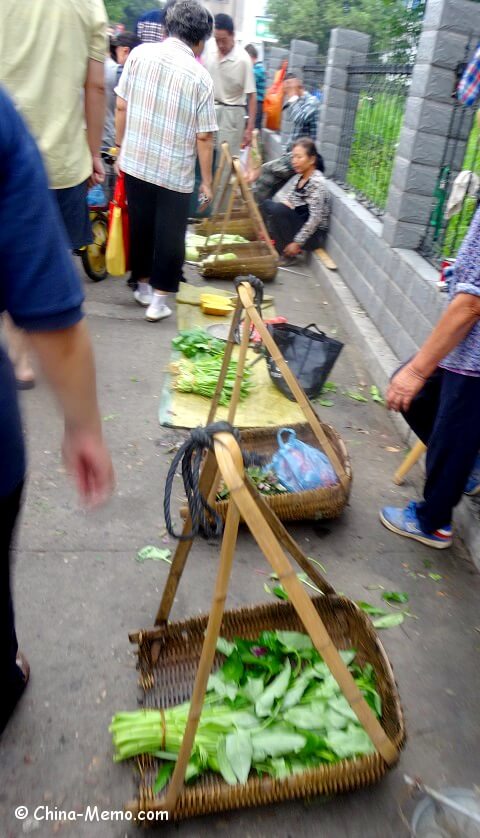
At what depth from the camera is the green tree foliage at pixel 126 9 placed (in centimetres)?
3906

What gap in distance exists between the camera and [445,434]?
2.76 metres

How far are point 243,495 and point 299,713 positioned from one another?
878 millimetres

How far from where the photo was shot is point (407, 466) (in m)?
3.62

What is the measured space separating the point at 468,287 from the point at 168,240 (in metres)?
3.16

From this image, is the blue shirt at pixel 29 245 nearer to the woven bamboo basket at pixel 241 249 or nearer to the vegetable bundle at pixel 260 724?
the vegetable bundle at pixel 260 724

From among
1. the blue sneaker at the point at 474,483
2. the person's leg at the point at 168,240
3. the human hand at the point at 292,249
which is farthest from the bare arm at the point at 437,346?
the human hand at the point at 292,249

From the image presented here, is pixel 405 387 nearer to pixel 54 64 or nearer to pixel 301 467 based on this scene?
pixel 301 467

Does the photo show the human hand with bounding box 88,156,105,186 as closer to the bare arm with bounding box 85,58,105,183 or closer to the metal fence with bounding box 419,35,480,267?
the bare arm with bounding box 85,58,105,183

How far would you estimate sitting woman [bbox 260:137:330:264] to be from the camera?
7.32 metres

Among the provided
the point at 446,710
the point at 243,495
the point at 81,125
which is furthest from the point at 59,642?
the point at 81,125

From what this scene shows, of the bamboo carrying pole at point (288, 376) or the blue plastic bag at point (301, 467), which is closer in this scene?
the bamboo carrying pole at point (288, 376)

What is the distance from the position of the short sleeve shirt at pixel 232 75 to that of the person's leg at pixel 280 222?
164 centimetres

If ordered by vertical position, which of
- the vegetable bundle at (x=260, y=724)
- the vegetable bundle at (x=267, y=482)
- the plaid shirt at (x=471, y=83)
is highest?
the plaid shirt at (x=471, y=83)

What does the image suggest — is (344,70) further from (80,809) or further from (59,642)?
(80,809)
